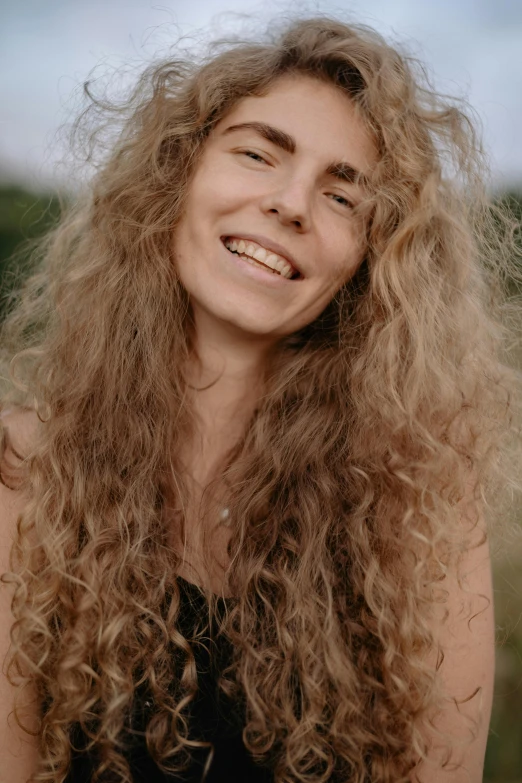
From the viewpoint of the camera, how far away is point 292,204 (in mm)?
1822

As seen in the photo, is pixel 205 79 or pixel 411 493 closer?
pixel 411 493

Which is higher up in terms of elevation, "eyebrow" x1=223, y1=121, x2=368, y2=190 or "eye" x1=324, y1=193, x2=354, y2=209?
"eyebrow" x1=223, y1=121, x2=368, y2=190

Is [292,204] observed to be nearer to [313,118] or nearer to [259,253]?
[259,253]

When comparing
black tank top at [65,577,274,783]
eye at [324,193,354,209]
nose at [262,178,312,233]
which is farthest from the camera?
eye at [324,193,354,209]

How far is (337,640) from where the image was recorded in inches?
70.1

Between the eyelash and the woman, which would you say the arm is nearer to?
the woman

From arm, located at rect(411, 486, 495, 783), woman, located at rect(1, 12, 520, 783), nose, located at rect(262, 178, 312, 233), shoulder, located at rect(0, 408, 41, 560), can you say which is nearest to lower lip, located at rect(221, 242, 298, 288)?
woman, located at rect(1, 12, 520, 783)

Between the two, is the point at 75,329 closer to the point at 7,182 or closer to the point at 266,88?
the point at 266,88

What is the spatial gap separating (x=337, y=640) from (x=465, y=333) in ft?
2.85

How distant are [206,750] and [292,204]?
4.26ft

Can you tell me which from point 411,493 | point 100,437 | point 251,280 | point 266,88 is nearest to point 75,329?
point 100,437

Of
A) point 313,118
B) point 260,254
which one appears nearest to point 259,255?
point 260,254

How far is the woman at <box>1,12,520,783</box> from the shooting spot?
5.66 ft

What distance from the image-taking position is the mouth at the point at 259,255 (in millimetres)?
1880
